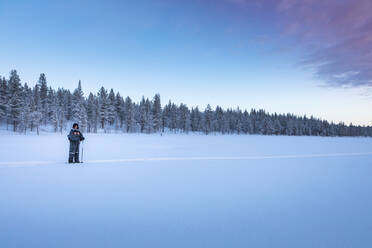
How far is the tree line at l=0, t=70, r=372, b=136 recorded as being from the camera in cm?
5738

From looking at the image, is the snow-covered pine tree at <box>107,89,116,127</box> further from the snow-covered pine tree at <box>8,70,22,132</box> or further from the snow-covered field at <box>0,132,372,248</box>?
the snow-covered field at <box>0,132,372,248</box>

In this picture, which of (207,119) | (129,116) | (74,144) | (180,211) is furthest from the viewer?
(207,119)

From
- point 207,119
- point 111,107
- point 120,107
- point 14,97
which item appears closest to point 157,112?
point 120,107

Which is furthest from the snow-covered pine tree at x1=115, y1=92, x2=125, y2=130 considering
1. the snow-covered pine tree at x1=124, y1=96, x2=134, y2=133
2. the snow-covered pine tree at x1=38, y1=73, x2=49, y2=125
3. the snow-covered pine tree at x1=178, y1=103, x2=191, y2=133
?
the snow-covered pine tree at x1=178, y1=103, x2=191, y2=133

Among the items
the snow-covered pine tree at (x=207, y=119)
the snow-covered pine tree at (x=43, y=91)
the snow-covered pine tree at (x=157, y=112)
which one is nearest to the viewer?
the snow-covered pine tree at (x=43, y=91)

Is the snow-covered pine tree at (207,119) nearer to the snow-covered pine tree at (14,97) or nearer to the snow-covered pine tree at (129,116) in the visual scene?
the snow-covered pine tree at (129,116)

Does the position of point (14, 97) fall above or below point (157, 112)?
above

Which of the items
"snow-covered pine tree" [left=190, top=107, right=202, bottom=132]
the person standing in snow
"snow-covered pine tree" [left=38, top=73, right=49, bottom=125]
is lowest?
the person standing in snow

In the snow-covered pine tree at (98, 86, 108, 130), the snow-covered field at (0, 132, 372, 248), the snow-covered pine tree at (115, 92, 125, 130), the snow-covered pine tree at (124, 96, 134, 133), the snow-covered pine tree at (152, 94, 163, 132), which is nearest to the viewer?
the snow-covered field at (0, 132, 372, 248)

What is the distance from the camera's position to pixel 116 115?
8025cm

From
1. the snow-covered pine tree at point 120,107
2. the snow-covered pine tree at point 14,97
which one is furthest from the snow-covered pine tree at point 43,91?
the snow-covered pine tree at point 120,107

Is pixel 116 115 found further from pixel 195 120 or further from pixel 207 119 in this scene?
pixel 207 119

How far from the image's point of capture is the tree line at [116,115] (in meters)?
57.4

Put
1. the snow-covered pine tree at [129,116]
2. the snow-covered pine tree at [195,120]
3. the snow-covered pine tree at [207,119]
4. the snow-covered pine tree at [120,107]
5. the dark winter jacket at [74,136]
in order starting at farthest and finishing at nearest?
the snow-covered pine tree at [195,120] → the snow-covered pine tree at [207,119] → the snow-covered pine tree at [120,107] → the snow-covered pine tree at [129,116] → the dark winter jacket at [74,136]
